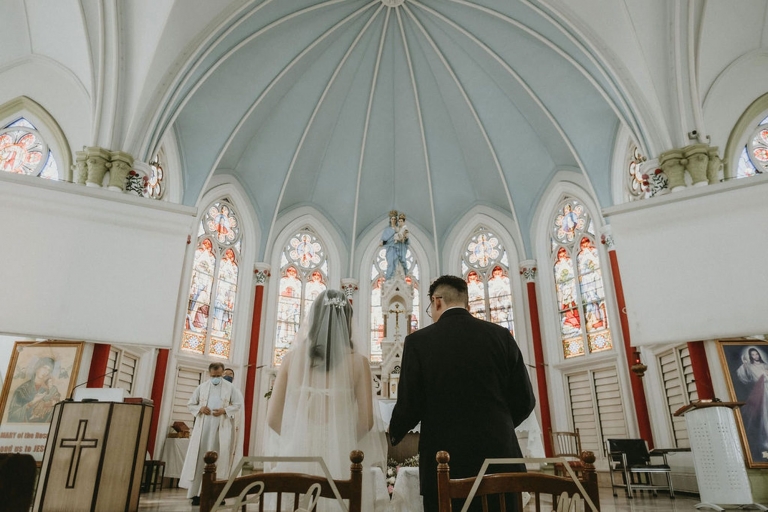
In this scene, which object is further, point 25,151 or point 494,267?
point 494,267

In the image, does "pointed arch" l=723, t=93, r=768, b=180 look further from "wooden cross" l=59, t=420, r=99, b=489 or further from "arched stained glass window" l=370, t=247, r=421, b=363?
"wooden cross" l=59, t=420, r=99, b=489

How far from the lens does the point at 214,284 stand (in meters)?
11.7

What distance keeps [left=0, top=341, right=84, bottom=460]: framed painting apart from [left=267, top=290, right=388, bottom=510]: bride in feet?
15.5

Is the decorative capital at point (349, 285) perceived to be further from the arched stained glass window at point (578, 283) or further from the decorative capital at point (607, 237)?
the decorative capital at point (607, 237)

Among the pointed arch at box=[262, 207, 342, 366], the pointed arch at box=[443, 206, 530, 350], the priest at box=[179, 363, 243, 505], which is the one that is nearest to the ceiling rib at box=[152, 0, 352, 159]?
the pointed arch at box=[262, 207, 342, 366]

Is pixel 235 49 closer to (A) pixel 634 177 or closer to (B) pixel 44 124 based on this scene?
(B) pixel 44 124

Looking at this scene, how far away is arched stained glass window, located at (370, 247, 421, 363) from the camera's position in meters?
12.9

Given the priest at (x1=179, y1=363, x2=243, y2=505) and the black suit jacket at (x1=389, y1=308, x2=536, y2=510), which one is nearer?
the black suit jacket at (x1=389, y1=308, x2=536, y2=510)

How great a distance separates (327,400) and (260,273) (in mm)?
9348

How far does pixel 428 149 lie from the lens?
13.6 meters

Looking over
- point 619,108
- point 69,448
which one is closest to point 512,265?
point 619,108

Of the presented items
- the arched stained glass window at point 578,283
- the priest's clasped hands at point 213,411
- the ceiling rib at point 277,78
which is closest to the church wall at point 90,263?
the priest's clasped hands at point 213,411

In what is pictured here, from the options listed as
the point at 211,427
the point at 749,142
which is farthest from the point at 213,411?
the point at 749,142

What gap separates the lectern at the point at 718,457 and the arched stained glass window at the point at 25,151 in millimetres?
10370
